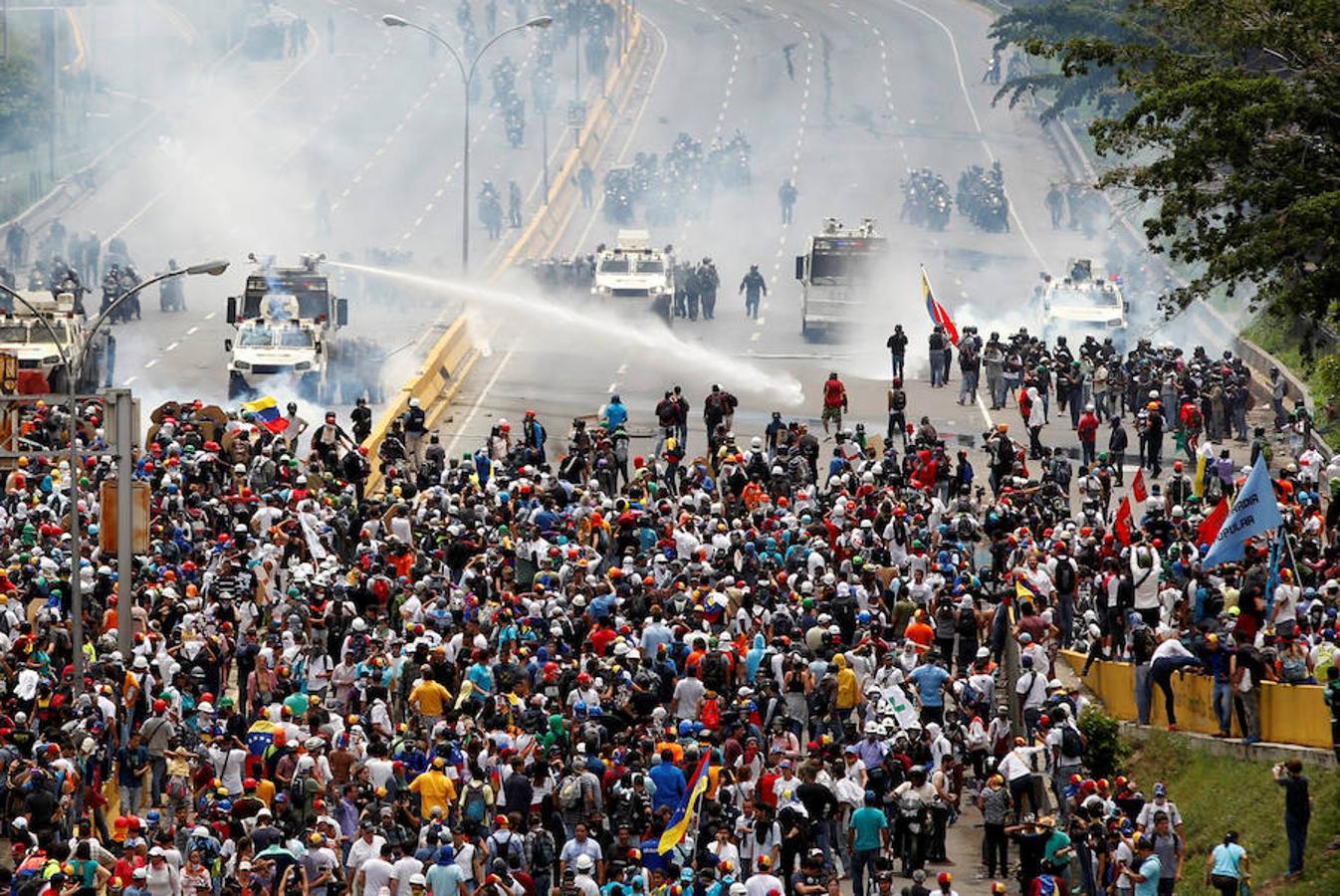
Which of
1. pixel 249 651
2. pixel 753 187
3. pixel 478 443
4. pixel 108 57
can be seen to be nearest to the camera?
pixel 249 651

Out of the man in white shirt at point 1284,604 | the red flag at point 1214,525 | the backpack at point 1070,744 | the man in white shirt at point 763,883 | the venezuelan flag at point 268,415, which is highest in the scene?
the venezuelan flag at point 268,415

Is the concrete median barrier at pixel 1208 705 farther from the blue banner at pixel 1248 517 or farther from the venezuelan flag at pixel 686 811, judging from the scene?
the venezuelan flag at pixel 686 811

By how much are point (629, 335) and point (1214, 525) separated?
27.6m

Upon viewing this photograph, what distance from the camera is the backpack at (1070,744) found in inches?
1075

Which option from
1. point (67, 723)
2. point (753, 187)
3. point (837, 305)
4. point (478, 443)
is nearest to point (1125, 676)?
point (67, 723)

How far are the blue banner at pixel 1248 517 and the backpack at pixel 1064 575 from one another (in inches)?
93.1

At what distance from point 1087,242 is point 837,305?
19878mm

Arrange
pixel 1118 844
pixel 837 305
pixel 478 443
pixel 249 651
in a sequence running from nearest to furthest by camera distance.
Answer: pixel 1118 844
pixel 249 651
pixel 478 443
pixel 837 305

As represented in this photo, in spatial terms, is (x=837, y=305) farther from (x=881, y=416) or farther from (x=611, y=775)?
(x=611, y=775)

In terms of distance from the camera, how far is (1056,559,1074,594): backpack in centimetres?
3272

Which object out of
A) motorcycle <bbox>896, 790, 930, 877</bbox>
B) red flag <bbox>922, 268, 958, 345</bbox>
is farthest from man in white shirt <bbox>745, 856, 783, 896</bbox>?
red flag <bbox>922, 268, 958, 345</bbox>

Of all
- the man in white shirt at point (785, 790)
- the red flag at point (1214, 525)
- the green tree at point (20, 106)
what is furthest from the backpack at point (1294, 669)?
the green tree at point (20, 106)

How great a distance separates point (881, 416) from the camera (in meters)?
49.6

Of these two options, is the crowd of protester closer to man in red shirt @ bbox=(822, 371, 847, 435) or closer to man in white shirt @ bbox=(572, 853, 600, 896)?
man in white shirt @ bbox=(572, 853, 600, 896)
